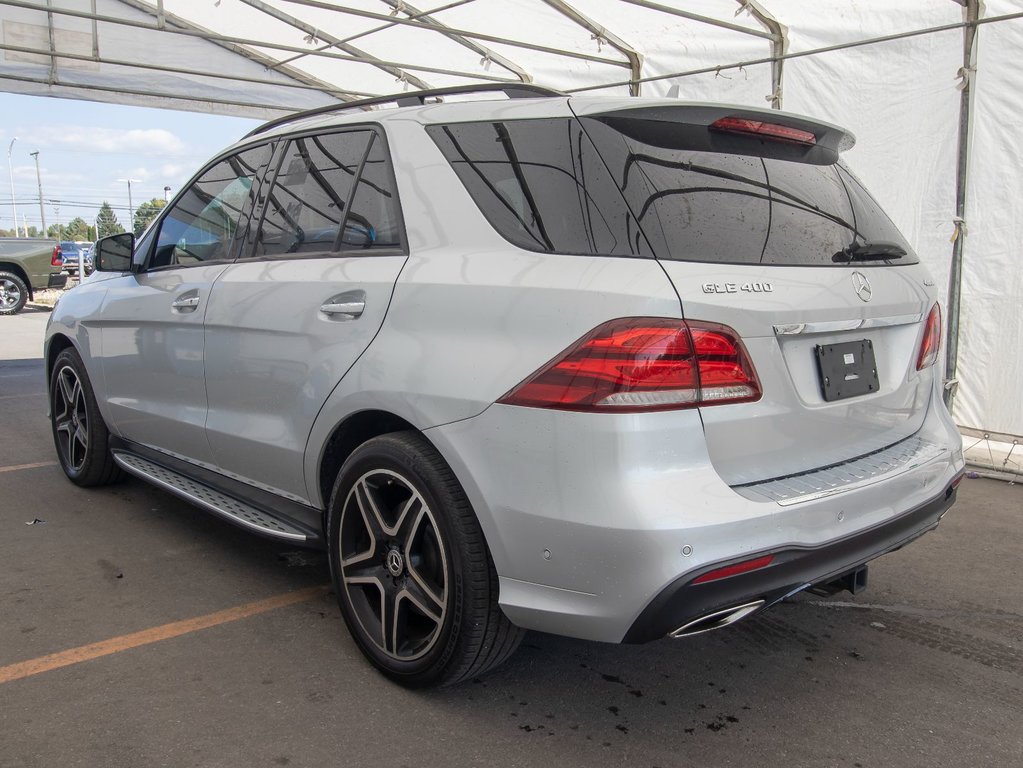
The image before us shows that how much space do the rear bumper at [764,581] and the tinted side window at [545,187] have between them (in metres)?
0.83

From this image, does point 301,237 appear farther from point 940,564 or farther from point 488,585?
point 940,564

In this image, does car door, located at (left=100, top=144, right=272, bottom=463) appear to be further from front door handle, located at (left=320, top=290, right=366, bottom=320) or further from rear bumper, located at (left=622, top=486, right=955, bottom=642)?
rear bumper, located at (left=622, top=486, right=955, bottom=642)

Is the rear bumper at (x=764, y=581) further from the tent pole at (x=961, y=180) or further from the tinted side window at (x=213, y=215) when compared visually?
the tent pole at (x=961, y=180)

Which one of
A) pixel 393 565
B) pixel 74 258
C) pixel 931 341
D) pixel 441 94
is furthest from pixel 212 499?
pixel 74 258

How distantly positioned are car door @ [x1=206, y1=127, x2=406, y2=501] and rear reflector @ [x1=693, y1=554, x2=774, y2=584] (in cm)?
123

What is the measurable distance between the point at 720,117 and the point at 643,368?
88 cm

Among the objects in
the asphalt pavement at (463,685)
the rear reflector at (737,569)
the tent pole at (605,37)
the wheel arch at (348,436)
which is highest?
the tent pole at (605,37)

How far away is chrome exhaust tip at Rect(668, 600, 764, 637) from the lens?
2127mm

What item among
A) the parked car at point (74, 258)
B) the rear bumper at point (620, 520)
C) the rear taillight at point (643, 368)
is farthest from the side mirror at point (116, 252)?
the parked car at point (74, 258)

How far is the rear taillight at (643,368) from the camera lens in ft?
6.92

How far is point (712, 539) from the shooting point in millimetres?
2061

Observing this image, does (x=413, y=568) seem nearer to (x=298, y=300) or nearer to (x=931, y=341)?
(x=298, y=300)

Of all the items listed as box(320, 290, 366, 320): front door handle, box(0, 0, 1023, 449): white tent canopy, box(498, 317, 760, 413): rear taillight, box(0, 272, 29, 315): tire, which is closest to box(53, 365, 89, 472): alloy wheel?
box(320, 290, 366, 320): front door handle

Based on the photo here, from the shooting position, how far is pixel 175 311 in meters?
3.72
